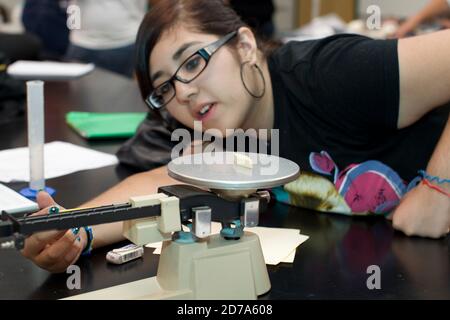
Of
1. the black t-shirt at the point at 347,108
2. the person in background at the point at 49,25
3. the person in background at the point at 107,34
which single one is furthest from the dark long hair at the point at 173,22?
the person in background at the point at 49,25

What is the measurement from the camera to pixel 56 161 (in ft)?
5.23

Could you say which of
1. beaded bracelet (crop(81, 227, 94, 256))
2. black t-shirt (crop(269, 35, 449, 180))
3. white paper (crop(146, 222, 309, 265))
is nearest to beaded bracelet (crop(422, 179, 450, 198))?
black t-shirt (crop(269, 35, 449, 180))

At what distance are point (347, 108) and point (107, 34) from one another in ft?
6.29

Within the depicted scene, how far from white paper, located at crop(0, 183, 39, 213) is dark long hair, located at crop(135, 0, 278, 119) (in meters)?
0.35

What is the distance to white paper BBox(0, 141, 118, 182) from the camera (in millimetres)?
1484

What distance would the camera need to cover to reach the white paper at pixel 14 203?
118 centimetres

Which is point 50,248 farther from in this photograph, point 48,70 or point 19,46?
point 19,46

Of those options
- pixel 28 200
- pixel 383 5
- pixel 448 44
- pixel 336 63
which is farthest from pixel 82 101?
pixel 383 5

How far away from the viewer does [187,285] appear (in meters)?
0.79

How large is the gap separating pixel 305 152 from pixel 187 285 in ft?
1.88

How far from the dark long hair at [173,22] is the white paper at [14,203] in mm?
348

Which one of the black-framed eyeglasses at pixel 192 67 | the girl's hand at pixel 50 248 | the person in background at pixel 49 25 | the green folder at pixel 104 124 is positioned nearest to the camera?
the girl's hand at pixel 50 248

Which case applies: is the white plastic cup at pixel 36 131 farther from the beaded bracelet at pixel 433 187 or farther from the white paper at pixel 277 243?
the beaded bracelet at pixel 433 187

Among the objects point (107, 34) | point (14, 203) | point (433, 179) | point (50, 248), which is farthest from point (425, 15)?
point (50, 248)
